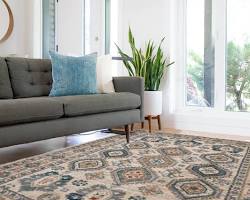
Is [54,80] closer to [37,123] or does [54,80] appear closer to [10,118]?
[37,123]

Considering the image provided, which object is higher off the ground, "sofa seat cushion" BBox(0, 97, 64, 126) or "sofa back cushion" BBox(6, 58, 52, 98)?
"sofa back cushion" BBox(6, 58, 52, 98)

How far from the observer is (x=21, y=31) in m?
4.52

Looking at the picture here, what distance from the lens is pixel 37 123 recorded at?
2119 millimetres

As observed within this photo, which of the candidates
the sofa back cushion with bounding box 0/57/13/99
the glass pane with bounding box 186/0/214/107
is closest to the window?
the glass pane with bounding box 186/0/214/107

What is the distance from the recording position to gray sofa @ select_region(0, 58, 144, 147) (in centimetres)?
199

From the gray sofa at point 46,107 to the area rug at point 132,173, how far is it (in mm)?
208

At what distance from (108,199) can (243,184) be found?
2.56 ft

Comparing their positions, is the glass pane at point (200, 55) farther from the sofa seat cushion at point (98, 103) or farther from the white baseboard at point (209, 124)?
the sofa seat cushion at point (98, 103)

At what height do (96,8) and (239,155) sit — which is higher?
(96,8)

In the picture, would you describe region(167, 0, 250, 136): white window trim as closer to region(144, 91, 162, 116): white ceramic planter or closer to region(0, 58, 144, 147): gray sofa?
region(144, 91, 162, 116): white ceramic planter

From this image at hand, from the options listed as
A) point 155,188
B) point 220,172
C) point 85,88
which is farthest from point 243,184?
point 85,88

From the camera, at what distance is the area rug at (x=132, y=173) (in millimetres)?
1612

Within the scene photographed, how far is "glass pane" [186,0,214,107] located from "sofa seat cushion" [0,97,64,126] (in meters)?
2.17

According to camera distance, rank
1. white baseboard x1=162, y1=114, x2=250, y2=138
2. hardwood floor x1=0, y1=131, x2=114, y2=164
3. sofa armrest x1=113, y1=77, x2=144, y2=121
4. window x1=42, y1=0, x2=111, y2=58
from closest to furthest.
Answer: hardwood floor x1=0, y1=131, x2=114, y2=164 → sofa armrest x1=113, y1=77, x2=144, y2=121 → white baseboard x1=162, y1=114, x2=250, y2=138 → window x1=42, y1=0, x2=111, y2=58
